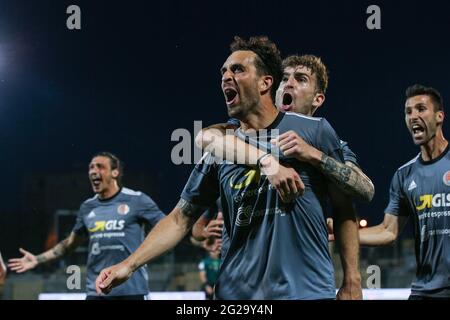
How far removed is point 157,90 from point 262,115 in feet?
36.1

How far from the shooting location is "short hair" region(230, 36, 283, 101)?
12.0 feet

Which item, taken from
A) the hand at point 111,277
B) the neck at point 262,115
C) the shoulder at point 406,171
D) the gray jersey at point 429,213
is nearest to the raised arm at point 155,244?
the hand at point 111,277

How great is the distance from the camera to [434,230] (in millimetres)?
4859

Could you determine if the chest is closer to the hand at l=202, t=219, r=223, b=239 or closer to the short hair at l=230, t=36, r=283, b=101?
the hand at l=202, t=219, r=223, b=239

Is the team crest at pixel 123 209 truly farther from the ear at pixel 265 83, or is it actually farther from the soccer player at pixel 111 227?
the ear at pixel 265 83

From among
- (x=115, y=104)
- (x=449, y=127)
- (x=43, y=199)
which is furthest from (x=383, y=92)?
(x=43, y=199)

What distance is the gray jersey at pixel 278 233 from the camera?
3.25 meters

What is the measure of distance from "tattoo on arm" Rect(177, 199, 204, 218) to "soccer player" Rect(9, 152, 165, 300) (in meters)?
3.69

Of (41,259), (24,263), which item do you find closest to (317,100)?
(24,263)

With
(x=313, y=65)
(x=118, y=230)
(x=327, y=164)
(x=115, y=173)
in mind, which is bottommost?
(x=118, y=230)

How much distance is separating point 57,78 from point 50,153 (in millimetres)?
1661

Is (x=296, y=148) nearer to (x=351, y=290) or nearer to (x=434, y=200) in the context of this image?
(x=351, y=290)

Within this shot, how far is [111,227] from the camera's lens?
7.52m

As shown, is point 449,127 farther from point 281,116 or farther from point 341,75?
point 281,116
